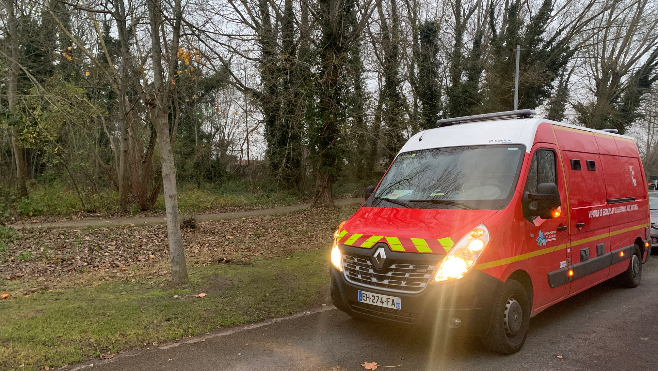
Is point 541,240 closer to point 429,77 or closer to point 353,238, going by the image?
point 353,238

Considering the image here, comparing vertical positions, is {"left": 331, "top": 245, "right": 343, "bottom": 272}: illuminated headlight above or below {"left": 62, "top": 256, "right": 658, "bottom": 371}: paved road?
above

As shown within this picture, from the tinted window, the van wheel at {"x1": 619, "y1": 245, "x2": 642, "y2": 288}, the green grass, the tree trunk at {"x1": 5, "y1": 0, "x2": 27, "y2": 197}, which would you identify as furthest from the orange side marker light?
the tree trunk at {"x1": 5, "y1": 0, "x2": 27, "y2": 197}

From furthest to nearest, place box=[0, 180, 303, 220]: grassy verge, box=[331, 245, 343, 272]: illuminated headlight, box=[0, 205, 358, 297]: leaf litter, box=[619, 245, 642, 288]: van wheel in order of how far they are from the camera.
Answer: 1. box=[0, 180, 303, 220]: grassy verge
2. box=[0, 205, 358, 297]: leaf litter
3. box=[619, 245, 642, 288]: van wheel
4. box=[331, 245, 343, 272]: illuminated headlight

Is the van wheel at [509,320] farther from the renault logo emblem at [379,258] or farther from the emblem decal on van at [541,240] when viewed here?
the renault logo emblem at [379,258]

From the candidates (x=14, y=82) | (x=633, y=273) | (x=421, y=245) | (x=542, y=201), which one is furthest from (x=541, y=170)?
(x=14, y=82)

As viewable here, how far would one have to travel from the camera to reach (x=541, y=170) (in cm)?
528

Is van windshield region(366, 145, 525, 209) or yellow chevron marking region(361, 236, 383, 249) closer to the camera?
yellow chevron marking region(361, 236, 383, 249)

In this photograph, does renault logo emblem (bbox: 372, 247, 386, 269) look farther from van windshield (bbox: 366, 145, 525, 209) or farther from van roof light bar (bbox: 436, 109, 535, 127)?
van roof light bar (bbox: 436, 109, 535, 127)

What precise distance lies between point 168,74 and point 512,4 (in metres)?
29.3

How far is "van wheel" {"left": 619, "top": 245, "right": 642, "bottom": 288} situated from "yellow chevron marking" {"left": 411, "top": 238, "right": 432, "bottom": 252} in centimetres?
497

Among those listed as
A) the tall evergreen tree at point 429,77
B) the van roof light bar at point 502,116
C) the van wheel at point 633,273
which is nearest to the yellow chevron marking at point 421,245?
the van roof light bar at point 502,116

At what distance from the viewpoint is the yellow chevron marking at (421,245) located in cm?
432

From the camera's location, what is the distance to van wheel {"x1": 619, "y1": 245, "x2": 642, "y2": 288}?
294 inches

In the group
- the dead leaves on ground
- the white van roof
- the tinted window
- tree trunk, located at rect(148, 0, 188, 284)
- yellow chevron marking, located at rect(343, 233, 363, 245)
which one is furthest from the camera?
the tinted window
